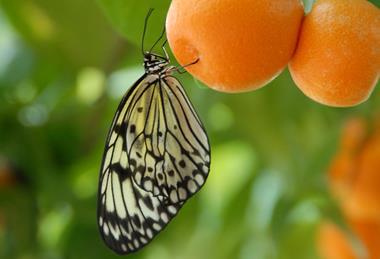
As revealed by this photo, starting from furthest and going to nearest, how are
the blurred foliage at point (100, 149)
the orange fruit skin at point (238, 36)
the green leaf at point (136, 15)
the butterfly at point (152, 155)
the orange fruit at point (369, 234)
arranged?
the blurred foliage at point (100, 149) → the orange fruit at point (369, 234) → the butterfly at point (152, 155) → the green leaf at point (136, 15) → the orange fruit skin at point (238, 36)

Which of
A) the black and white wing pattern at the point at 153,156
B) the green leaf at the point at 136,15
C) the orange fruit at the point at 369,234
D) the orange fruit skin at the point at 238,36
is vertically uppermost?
the green leaf at the point at 136,15

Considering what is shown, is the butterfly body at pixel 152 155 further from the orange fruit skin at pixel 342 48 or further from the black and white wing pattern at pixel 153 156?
the orange fruit skin at pixel 342 48

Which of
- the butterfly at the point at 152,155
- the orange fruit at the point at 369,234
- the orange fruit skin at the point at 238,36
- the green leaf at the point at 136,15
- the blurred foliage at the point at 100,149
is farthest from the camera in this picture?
the blurred foliage at the point at 100,149

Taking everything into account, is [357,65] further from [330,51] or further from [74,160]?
[74,160]

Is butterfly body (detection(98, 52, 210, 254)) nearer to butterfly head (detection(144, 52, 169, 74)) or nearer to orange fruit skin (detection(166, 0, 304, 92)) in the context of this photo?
butterfly head (detection(144, 52, 169, 74))

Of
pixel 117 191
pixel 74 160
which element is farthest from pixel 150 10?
pixel 74 160

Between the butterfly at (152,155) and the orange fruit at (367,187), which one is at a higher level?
the butterfly at (152,155)

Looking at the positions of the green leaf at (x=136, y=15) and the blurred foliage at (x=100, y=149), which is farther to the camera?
the blurred foliage at (x=100, y=149)

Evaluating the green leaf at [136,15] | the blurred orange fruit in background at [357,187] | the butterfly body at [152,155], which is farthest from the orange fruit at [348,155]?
the green leaf at [136,15]

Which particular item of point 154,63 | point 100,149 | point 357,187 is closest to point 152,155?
point 154,63
